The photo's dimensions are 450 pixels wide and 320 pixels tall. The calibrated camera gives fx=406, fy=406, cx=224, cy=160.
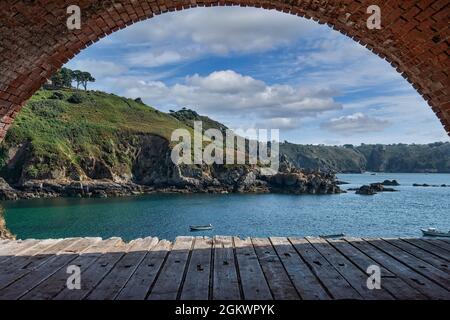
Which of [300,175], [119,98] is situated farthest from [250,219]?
[119,98]

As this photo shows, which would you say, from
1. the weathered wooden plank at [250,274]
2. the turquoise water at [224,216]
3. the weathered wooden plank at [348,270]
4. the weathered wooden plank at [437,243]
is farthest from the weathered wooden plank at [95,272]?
the turquoise water at [224,216]

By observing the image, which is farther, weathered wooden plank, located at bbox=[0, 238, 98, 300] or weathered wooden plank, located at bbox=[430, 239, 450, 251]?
weathered wooden plank, located at bbox=[430, 239, 450, 251]

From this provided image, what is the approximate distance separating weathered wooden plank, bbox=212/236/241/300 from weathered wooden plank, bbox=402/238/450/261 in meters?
3.76

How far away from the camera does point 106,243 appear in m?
8.37

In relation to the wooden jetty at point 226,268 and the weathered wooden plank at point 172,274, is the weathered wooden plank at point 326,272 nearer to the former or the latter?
the wooden jetty at point 226,268

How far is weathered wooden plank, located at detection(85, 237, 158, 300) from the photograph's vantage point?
5191 millimetres

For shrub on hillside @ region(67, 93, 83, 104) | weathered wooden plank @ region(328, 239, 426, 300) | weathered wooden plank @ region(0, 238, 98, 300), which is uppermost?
shrub on hillside @ region(67, 93, 83, 104)

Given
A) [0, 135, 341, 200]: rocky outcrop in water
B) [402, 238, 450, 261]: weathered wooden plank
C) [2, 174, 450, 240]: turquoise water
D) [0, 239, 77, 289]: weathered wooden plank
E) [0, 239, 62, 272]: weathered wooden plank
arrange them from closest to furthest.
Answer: [0, 239, 77, 289]: weathered wooden plank → [0, 239, 62, 272]: weathered wooden plank → [402, 238, 450, 261]: weathered wooden plank → [2, 174, 450, 240]: turquoise water → [0, 135, 341, 200]: rocky outcrop in water

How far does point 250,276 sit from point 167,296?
1.40 metres

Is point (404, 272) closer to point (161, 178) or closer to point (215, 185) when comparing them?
point (215, 185)

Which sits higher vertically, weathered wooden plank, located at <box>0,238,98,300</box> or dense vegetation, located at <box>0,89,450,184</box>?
dense vegetation, located at <box>0,89,450,184</box>

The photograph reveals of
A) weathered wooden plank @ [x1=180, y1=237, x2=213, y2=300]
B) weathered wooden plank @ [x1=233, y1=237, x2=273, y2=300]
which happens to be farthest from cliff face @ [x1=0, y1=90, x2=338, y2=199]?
weathered wooden plank @ [x1=233, y1=237, x2=273, y2=300]

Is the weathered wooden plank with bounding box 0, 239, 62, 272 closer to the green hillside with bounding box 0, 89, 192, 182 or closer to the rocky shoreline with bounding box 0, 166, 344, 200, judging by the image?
the rocky shoreline with bounding box 0, 166, 344, 200

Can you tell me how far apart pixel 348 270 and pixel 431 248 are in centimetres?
269
